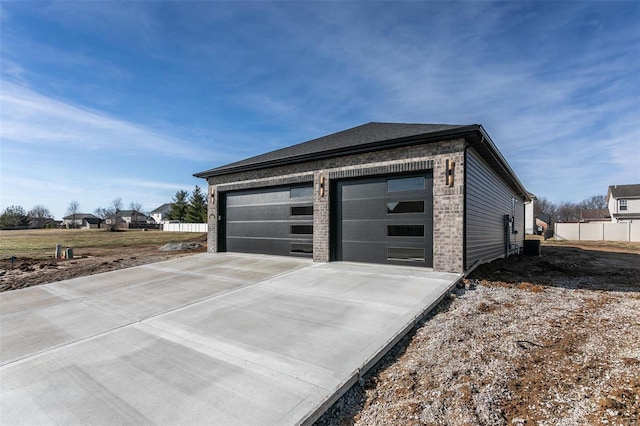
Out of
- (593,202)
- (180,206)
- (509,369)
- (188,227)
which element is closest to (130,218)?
(180,206)

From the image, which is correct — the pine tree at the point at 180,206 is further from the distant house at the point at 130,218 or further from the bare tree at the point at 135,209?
the bare tree at the point at 135,209

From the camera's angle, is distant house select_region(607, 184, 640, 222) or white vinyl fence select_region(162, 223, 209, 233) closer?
distant house select_region(607, 184, 640, 222)

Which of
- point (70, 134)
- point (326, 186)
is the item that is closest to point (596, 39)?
point (326, 186)

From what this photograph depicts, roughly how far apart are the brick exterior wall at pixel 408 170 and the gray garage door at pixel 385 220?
1.01 feet

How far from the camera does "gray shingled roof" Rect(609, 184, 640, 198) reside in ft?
106

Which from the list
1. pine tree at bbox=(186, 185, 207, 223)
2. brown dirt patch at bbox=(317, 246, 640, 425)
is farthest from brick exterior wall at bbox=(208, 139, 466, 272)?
pine tree at bbox=(186, 185, 207, 223)

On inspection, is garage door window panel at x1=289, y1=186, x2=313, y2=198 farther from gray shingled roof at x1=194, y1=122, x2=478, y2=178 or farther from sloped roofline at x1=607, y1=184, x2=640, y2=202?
sloped roofline at x1=607, y1=184, x2=640, y2=202

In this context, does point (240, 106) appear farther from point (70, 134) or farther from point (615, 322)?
point (615, 322)

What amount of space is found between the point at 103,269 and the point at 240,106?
8255 mm

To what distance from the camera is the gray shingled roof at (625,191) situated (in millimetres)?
32278

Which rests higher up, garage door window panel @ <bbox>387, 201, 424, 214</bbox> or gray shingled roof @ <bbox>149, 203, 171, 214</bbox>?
gray shingled roof @ <bbox>149, 203, 171, 214</bbox>

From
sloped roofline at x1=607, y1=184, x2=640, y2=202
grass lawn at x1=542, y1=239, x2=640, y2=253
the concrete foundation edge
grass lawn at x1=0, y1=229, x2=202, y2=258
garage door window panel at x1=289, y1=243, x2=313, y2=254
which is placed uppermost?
sloped roofline at x1=607, y1=184, x2=640, y2=202

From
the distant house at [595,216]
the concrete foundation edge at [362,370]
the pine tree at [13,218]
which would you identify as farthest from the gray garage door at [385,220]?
the pine tree at [13,218]

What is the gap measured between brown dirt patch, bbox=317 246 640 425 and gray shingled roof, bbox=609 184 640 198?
4062cm
